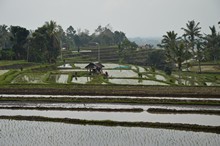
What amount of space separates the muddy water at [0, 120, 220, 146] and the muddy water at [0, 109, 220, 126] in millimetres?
1361

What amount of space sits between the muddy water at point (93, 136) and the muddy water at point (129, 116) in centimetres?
136

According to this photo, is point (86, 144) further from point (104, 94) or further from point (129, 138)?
point (104, 94)

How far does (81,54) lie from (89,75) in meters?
25.0

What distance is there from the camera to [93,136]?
1194 cm

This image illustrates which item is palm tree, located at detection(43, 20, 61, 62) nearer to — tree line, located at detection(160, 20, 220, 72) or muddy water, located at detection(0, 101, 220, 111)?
tree line, located at detection(160, 20, 220, 72)

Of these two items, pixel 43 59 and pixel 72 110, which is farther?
pixel 43 59

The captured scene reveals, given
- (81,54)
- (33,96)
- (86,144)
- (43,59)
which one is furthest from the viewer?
(81,54)

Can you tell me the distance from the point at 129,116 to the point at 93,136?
129 inches

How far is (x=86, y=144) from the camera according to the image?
11000 mm

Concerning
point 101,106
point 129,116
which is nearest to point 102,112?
point 101,106

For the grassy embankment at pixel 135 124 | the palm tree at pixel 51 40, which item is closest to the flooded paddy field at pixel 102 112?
the grassy embankment at pixel 135 124

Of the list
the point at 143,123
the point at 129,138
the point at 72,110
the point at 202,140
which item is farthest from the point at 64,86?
the point at 202,140

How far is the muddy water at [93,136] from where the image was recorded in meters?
11.1

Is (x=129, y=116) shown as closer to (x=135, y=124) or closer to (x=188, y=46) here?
(x=135, y=124)
